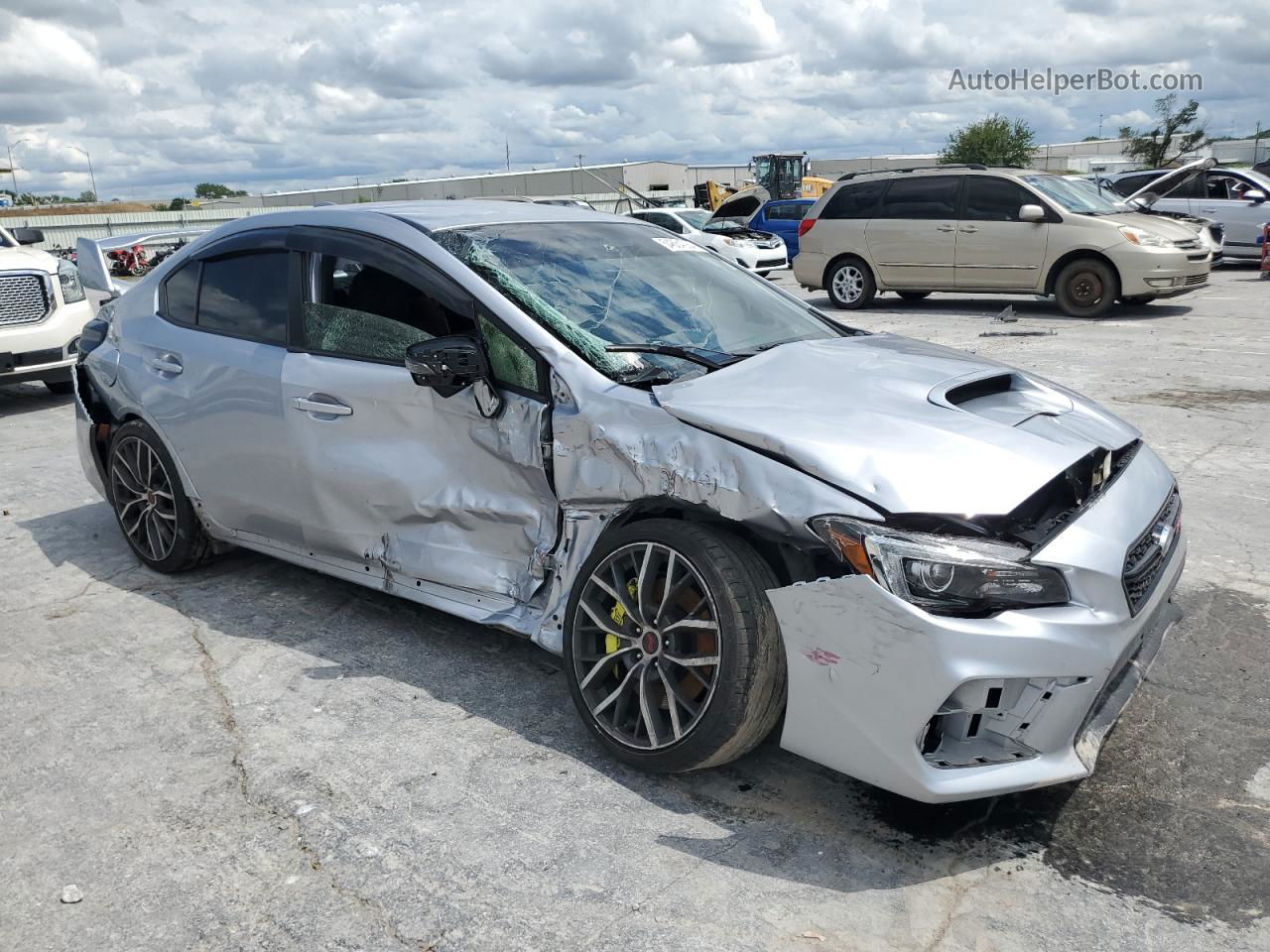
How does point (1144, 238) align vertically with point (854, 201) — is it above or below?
below

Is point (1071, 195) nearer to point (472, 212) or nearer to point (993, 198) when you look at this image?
point (993, 198)

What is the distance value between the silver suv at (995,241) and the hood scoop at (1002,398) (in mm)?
10174

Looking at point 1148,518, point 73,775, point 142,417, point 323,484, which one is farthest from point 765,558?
point 142,417

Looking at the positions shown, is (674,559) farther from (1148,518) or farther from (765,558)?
(1148,518)

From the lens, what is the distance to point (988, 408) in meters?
3.23

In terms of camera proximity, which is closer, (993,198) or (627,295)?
(627,295)

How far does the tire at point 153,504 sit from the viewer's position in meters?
4.75

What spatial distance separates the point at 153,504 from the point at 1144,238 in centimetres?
1146

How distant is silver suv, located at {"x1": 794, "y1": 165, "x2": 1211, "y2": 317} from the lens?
12.6 m

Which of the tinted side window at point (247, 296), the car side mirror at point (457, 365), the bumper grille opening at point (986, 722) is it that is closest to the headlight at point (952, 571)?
the bumper grille opening at point (986, 722)

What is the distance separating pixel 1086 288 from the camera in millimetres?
12867

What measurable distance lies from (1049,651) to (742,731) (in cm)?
82

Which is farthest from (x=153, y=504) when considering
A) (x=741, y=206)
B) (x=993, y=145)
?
(x=993, y=145)

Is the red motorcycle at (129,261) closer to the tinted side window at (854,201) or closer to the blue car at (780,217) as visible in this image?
the blue car at (780,217)
